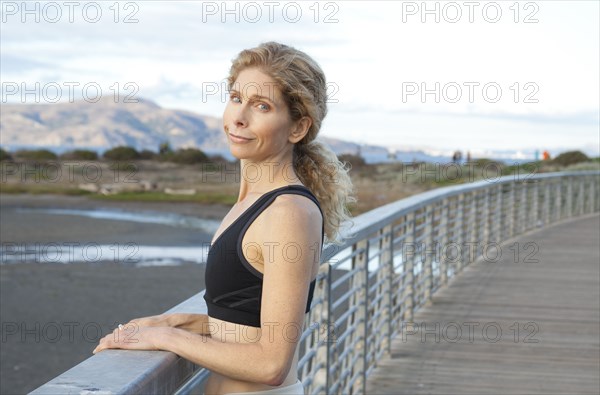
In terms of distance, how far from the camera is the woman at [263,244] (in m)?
1.67

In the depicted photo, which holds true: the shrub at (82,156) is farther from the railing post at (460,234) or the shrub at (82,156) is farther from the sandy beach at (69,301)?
the railing post at (460,234)

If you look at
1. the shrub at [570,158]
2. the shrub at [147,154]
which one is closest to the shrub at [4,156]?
the shrub at [147,154]

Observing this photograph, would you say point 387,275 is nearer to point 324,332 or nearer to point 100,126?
point 324,332

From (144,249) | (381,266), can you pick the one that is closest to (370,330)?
(381,266)

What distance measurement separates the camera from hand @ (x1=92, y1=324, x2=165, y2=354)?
1575mm

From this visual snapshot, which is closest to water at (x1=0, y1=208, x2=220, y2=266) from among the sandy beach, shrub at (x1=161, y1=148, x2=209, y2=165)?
the sandy beach

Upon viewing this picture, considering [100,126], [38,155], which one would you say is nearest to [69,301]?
[38,155]

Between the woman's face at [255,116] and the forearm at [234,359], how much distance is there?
40 centimetres

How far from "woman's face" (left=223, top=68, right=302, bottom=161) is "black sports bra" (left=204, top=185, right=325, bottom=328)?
0.13 meters

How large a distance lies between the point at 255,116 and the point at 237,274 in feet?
1.09

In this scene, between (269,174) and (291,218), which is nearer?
(291,218)

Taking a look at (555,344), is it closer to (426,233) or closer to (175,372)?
(426,233)

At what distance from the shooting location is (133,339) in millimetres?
1593

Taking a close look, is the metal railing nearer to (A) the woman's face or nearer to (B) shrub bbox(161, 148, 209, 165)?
(A) the woman's face
